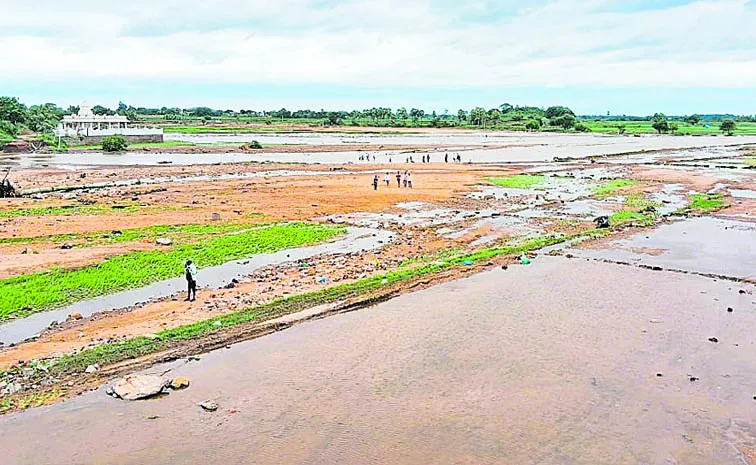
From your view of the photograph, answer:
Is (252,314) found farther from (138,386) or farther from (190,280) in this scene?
(138,386)

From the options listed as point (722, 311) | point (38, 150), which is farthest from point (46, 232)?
point (38, 150)

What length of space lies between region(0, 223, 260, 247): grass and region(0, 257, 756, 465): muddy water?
11697 millimetres

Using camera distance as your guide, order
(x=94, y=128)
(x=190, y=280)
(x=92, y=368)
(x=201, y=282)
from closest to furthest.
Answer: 1. (x=92, y=368)
2. (x=190, y=280)
3. (x=201, y=282)
4. (x=94, y=128)

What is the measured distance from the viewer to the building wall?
8794 cm

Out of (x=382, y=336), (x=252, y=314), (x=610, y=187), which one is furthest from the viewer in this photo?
(x=610, y=187)

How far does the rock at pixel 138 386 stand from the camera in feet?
41.1

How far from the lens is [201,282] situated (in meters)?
20.0

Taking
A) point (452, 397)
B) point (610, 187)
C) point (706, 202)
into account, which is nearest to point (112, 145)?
point (610, 187)

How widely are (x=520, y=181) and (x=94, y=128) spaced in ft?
248

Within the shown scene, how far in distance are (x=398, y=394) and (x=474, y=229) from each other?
1675 cm

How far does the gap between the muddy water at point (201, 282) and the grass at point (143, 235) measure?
15.1ft

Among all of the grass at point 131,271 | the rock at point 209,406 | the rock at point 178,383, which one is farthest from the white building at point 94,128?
the rock at point 209,406

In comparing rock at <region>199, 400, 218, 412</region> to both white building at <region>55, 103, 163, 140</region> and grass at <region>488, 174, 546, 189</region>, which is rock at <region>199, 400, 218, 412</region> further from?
white building at <region>55, 103, 163, 140</region>

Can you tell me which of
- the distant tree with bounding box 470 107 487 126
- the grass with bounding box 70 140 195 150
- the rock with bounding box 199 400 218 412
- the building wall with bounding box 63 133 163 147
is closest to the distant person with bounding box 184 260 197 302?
the rock with bounding box 199 400 218 412
